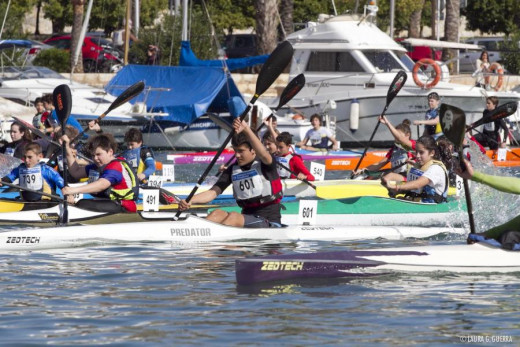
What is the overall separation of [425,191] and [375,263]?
13.0ft

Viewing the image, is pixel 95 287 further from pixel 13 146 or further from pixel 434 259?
pixel 13 146

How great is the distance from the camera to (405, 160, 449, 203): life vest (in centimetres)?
1214

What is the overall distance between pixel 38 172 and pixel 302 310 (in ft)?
18.3

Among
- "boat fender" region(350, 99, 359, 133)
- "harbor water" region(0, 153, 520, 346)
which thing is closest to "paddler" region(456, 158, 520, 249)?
"harbor water" region(0, 153, 520, 346)

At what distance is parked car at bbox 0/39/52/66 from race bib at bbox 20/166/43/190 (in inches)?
566

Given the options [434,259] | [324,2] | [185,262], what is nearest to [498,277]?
[434,259]

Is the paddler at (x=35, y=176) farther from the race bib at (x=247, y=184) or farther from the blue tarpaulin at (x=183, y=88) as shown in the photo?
the blue tarpaulin at (x=183, y=88)

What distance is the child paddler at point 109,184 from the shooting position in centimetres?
1111

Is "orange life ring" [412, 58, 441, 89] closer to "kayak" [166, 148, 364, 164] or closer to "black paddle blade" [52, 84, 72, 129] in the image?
"kayak" [166, 148, 364, 164]

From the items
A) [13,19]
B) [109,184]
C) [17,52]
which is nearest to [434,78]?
[17,52]

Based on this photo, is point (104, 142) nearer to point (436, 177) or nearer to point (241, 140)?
point (241, 140)

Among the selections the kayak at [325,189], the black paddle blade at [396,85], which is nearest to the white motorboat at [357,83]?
the black paddle blade at [396,85]

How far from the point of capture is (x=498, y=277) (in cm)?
866

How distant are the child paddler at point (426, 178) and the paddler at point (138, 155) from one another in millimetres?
3516
